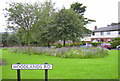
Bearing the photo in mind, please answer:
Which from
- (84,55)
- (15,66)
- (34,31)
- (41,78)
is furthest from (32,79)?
(34,31)

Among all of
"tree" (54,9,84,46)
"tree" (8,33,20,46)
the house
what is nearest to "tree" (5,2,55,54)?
"tree" (54,9,84,46)

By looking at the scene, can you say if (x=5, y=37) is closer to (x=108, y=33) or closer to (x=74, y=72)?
(x=108, y=33)

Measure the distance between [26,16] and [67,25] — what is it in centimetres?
765

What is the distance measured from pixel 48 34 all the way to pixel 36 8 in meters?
7.82

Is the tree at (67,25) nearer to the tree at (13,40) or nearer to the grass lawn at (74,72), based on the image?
the grass lawn at (74,72)

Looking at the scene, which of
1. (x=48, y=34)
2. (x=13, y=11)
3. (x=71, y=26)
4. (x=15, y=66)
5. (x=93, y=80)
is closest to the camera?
(x=15, y=66)

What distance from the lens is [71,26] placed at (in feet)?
71.8

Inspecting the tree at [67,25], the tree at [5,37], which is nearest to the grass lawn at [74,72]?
the tree at [67,25]

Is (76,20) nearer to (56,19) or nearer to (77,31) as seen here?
(77,31)

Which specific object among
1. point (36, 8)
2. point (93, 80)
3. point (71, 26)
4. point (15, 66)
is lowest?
point (93, 80)

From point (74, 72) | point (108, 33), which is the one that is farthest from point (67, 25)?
point (108, 33)

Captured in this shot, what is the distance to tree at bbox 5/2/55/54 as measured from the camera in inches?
A: 617

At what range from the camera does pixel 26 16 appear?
15.9m

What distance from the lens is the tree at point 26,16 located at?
15.7m
